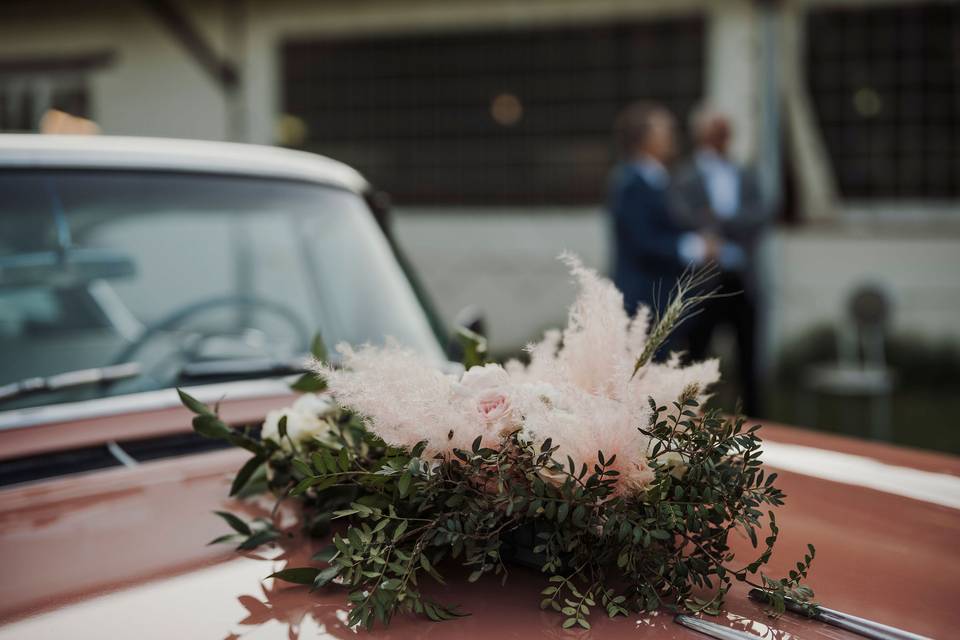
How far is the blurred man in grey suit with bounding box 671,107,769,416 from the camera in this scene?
533cm

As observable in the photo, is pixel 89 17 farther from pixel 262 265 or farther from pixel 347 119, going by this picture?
pixel 262 265

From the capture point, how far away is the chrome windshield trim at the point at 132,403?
181cm

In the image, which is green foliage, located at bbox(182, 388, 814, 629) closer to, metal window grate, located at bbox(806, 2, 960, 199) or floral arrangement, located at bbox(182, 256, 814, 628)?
floral arrangement, located at bbox(182, 256, 814, 628)

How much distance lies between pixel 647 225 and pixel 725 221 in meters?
0.54

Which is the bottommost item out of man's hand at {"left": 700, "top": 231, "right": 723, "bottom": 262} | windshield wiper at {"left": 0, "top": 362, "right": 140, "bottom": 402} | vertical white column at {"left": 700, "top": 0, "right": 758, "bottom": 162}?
man's hand at {"left": 700, "top": 231, "right": 723, "bottom": 262}

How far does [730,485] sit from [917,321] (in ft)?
26.2

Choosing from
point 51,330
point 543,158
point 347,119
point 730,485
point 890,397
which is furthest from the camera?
point 347,119

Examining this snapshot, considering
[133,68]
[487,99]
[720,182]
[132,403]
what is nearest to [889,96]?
[487,99]

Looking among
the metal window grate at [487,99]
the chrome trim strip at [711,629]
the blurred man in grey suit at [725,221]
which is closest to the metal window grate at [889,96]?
the metal window grate at [487,99]

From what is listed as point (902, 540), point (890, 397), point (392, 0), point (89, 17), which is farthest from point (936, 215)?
point (89, 17)

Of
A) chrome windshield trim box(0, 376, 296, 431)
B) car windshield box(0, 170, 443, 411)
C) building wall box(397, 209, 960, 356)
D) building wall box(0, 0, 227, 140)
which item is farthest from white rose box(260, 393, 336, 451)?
building wall box(0, 0, 227, 140)

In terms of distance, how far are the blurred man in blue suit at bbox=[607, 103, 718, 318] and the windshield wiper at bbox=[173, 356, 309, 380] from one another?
3095mm

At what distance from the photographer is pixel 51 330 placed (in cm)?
239

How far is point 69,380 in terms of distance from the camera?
6.38ft
